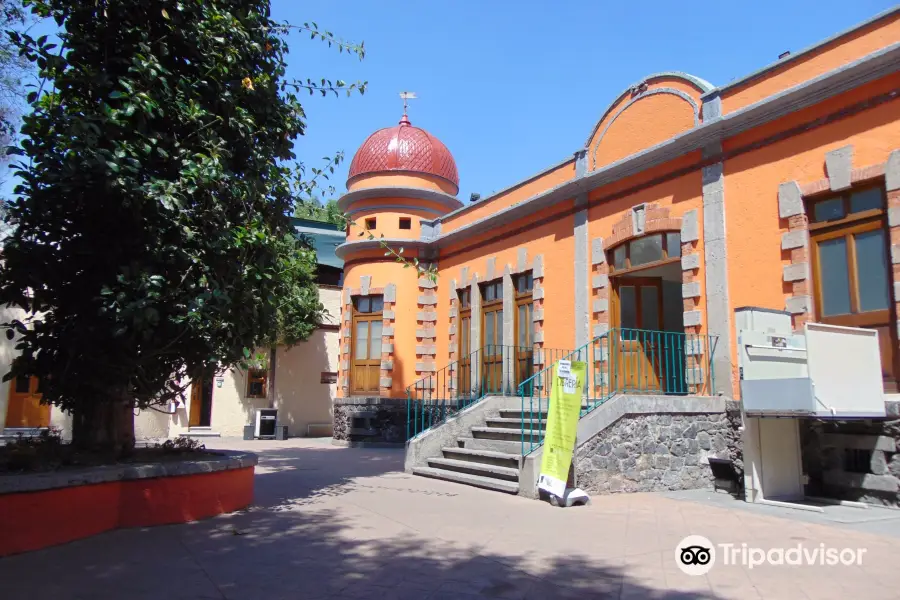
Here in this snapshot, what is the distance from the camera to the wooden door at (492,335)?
45.8 ft

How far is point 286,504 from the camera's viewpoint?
7.57 m

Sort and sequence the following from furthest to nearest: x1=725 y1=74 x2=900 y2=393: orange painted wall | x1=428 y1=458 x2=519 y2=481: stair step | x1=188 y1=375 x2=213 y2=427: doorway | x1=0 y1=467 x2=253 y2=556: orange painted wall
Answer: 1. x1=188 y1=375 x2=213 y2=427: doorway
2. x1=428 y1=458 x2=519 y2=481: stair step
3. x1=725 y1=74 x2=900 y2=393: orange painted wall
4. x1=0 y1=467 x2=253 y2=556: orange painted wall

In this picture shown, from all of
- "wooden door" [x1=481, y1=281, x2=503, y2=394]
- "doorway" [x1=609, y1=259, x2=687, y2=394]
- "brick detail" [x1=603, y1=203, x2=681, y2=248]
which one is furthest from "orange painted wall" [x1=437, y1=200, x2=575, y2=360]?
"brick detail" [x1=603, y1=203, x2=681, y2=248]

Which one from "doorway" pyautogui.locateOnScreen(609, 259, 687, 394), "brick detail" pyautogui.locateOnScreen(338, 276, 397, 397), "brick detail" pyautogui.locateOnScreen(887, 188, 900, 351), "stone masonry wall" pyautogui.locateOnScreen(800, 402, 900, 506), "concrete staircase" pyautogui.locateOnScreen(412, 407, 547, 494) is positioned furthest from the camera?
"brick detail" pyautogui.locateOnScreen(338, 276, 397, 397)

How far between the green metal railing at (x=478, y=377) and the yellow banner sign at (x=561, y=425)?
413 centimetres

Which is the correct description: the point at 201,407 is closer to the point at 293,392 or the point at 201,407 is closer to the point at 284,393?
the point at 284,393

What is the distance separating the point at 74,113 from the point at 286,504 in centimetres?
453

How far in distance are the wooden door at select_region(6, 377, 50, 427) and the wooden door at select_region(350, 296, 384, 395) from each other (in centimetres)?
760

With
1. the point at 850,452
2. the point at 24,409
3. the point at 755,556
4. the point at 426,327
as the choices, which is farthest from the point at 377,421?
the point at 755,556

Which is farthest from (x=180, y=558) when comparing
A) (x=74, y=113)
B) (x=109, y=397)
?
(x=74, y=113)

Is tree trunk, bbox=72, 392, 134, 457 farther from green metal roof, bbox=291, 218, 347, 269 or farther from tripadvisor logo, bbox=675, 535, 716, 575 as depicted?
green metal roof, bbox=291, 218, 347, 269

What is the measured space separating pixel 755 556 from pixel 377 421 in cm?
1132

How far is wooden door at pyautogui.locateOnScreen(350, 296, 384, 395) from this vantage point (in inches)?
640

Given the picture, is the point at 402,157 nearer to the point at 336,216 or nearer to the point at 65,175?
the point at 336,216
